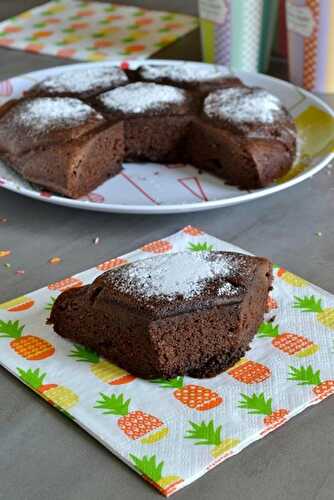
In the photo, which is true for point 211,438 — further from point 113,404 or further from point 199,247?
point 199,247

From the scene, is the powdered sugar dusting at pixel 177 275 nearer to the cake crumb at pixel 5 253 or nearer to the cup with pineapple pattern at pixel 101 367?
the cup with pineapple pattern at pixel 101 367

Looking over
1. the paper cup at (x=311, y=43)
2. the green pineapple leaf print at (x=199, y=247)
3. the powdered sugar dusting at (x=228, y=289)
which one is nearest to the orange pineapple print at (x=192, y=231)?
the green pineapple leaf print at (x=199, y=247)

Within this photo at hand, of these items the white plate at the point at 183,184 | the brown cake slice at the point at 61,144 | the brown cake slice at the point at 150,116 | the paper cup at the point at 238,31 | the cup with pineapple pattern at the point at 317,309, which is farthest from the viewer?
the paper cup at the point at 238,31

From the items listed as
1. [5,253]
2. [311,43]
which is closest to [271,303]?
[5,253]

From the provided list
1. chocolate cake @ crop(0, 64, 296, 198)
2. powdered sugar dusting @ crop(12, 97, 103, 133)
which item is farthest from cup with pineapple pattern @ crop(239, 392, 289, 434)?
powdered sugar dusting @ crop(12, 97, 103, 133)

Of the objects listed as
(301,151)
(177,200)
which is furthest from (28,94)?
(301,151)

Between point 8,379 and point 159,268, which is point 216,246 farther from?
point 8,379

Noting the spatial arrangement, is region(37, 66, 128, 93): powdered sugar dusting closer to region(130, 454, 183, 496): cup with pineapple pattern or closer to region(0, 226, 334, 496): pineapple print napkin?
Result: region(0, 226, 334, 496): pineapple print napkin
